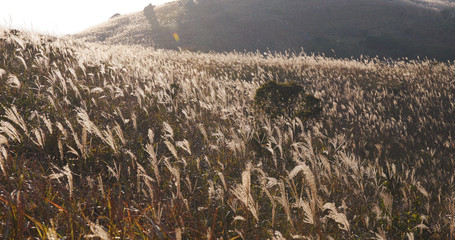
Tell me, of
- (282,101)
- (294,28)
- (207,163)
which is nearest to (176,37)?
(294,28)

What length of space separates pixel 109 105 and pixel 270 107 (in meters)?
3.28

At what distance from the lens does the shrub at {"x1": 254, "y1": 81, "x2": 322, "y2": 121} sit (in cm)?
561

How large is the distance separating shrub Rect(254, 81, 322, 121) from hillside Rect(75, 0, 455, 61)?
37506mm

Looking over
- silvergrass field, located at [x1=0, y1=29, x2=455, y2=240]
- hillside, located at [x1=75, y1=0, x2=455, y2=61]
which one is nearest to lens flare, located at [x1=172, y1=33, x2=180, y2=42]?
hillside, located at [x1=75, y1=0, x2=455, y2=61]

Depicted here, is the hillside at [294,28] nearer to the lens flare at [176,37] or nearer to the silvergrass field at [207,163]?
the lens flare at [176,37]

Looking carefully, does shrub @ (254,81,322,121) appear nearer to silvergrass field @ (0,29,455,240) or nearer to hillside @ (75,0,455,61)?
silvergrass field @ (0,29,455,240)

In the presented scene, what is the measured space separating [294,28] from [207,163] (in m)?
58.1

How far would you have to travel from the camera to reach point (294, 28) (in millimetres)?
55750

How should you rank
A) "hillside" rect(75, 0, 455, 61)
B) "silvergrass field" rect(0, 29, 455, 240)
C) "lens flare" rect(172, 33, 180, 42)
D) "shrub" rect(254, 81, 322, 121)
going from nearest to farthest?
"silvergrass field" rect(0, 29, 455, 240) < "shrub" rect(254, 81, 322, 121) < "hillside" rect(75, 0, 455, 61) < "lens flare" rect(172, 33, 180, 42)

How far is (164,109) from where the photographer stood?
506 cm

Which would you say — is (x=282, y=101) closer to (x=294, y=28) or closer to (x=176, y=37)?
(x=176, y=37)

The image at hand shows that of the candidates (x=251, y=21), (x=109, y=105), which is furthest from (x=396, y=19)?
(x=109, y=105)

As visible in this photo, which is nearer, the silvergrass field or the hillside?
the silvergrass field

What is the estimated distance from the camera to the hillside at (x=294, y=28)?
44.3 metres
